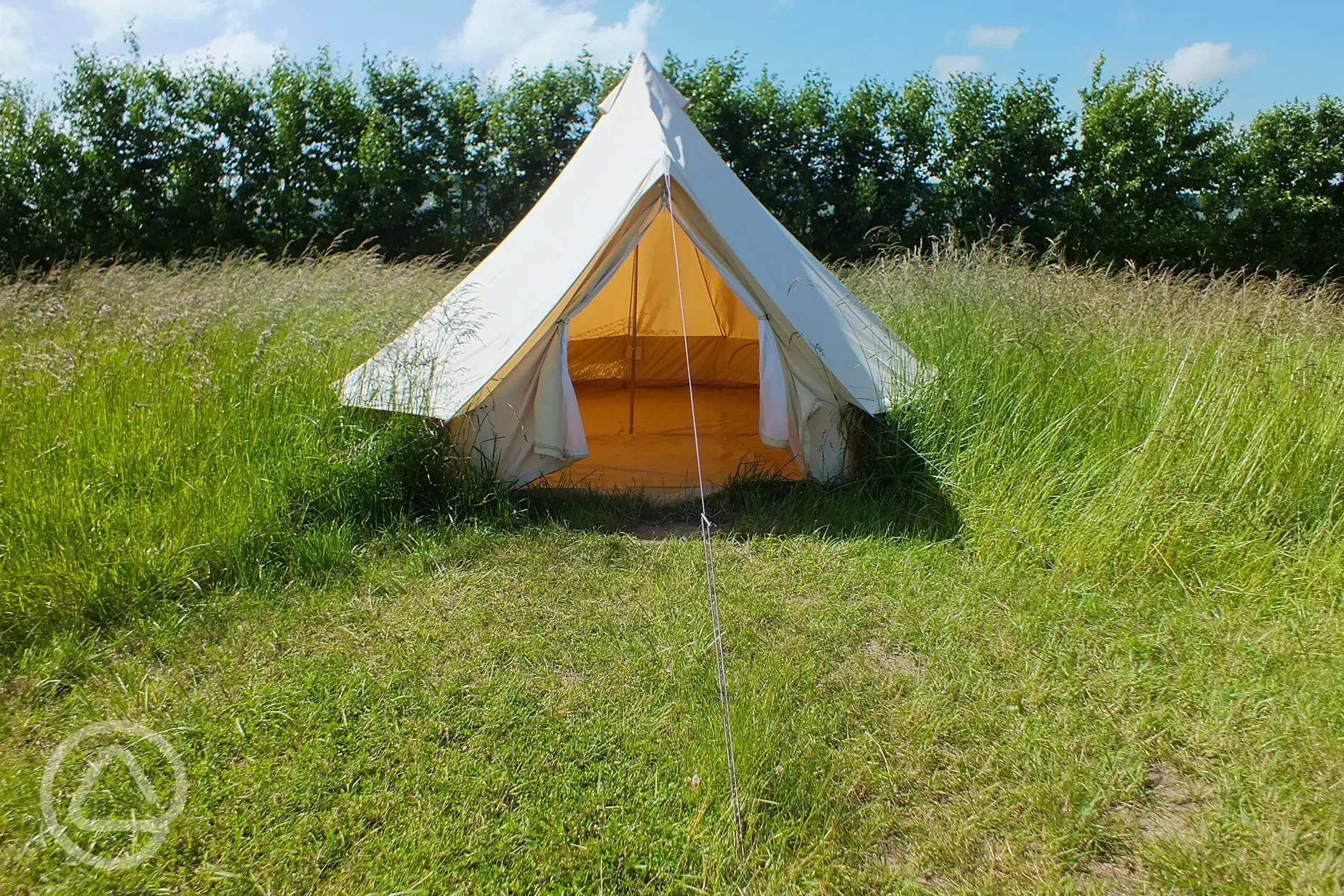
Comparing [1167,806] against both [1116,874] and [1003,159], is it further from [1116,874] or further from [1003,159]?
[1003,159]

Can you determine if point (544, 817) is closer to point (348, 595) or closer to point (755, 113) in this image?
point (348, 595)

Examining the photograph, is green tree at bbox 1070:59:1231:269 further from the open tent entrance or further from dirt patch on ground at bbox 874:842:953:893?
dirt patch on ground at bbox 874:842:953:893

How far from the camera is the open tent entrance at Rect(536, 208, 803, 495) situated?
4.78 metres

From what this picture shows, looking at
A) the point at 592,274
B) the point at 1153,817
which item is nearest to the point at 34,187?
the point at 592,274

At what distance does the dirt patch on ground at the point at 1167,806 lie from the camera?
6.11 ft

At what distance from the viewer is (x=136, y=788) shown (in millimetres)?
1901

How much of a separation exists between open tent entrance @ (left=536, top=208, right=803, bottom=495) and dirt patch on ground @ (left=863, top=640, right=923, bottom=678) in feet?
6.41

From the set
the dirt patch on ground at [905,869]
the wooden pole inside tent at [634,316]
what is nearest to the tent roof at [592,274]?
the wooden pole inside tent at [634,316]

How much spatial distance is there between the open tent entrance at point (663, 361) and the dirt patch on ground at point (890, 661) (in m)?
1.95

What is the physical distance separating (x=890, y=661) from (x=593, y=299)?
2050 millimetres

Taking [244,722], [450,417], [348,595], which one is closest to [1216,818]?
[244,722]

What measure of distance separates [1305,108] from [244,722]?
11.8 meters

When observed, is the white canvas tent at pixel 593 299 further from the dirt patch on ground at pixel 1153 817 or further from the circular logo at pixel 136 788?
the dirt patch on ground at pixel 1153 817

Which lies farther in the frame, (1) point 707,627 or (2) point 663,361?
(2) point 663,361
